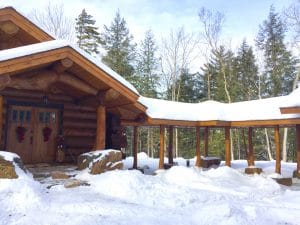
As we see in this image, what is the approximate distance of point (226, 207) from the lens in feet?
22.4

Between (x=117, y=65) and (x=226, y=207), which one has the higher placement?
(x=117, y=65)

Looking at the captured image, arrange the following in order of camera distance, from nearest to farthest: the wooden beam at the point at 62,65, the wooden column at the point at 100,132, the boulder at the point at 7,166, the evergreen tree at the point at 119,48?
the boulder at the point at 7,166, the wooden beam at the point at 62,65, the wooden column at the point at 100,132, the evergreen tree at the point at 119,48

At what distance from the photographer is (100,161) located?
10.2 meters

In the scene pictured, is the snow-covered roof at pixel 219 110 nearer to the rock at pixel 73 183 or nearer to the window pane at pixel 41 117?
the window pane at pixel 41 117

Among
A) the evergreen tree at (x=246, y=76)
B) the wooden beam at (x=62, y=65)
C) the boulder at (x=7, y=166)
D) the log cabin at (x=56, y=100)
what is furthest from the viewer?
the evergreen tree at (x=246, y=76)

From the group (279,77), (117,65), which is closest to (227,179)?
(279,77)

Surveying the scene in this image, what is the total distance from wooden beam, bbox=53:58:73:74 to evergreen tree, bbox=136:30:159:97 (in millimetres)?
23648

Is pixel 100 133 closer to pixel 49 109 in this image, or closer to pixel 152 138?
pixel 49 109

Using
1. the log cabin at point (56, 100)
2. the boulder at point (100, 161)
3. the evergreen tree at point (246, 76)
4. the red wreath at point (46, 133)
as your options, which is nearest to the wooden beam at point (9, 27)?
the log cabin at point (56, 100)

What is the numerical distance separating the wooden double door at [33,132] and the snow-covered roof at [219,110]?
4.16m

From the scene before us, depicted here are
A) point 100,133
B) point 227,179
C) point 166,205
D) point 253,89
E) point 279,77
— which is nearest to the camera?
point 166,205

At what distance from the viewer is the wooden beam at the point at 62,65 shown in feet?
33.0

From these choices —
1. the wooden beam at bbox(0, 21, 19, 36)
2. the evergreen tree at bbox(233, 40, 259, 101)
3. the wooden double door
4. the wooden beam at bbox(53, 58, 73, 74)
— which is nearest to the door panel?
the wooden double door

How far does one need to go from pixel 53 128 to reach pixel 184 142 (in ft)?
75.7
